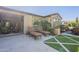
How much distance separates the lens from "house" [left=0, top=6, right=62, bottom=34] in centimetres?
269

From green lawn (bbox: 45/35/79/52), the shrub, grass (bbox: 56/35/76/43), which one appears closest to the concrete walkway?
green lawn (bbox: 45/35/79/52)

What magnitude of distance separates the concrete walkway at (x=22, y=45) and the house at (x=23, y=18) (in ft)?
0.42

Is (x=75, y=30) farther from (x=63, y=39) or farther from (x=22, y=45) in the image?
(x=22, y=45)

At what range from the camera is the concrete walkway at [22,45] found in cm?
270

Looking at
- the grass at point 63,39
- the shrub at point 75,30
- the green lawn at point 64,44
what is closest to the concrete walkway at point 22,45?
the green lawn at point 64,44

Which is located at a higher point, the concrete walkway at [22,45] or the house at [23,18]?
the house at [23,18]

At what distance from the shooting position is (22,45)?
2717mm

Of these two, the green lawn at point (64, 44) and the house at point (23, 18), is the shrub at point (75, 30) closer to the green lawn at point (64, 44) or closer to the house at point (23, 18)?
the green lawn at point (64, 44)

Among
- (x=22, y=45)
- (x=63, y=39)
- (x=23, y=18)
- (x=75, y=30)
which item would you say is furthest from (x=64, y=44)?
(x=23, y=18)

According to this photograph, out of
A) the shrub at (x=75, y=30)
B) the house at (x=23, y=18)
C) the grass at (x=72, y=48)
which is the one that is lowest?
the grass at (x=72, y=48)
